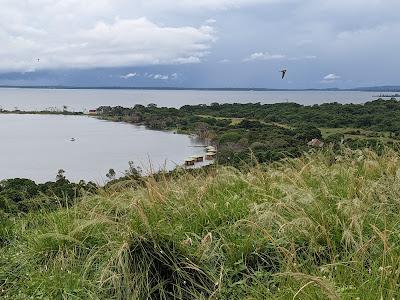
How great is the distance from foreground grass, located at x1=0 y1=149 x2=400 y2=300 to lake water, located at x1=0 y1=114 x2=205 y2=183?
4556 cm

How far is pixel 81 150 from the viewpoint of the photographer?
9712 centimetres

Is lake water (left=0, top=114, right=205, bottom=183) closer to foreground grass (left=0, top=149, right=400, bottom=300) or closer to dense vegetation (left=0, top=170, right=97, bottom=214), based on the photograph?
dense vegetation (left=0, top=170, right=97, bottom=214)

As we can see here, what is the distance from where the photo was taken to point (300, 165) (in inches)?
327

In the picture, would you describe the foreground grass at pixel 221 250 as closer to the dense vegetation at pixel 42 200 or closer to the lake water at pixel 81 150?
the dense vegetation at pixel 42 200

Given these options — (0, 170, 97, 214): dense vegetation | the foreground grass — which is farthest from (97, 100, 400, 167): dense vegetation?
the foreground grass

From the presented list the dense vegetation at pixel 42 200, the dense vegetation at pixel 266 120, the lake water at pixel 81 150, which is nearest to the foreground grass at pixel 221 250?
the dense vegetation at pixel 42 200

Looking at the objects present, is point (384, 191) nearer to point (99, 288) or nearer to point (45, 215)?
point (99, 288)

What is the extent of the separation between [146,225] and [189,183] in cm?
235

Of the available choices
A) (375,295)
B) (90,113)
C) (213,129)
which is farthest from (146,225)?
(90,113)

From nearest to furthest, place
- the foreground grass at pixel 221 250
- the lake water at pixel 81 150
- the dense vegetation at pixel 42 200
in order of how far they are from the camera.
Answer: the foreground grass at pixel 221 250
the dense vegetation at pixel 42 200
the lake water at pixel 81 150

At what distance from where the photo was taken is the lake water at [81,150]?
7069cm

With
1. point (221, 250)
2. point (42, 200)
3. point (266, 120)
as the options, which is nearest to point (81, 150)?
point (266, 120)

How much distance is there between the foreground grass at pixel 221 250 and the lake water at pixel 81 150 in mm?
45564

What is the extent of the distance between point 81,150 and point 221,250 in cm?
9563
